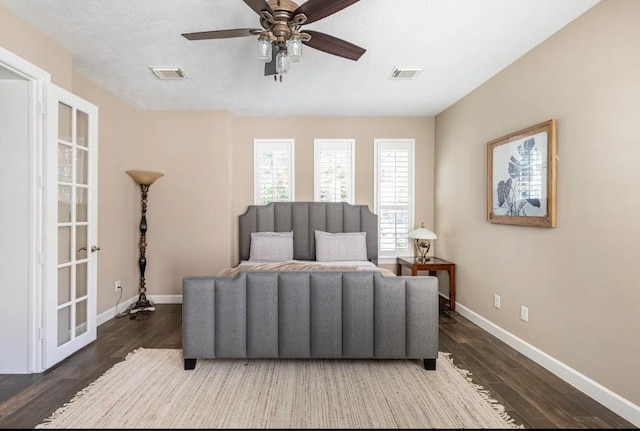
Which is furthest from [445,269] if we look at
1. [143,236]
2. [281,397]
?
[143,236]

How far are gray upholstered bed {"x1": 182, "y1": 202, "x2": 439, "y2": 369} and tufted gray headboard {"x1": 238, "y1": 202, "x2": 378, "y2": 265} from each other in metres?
2.19

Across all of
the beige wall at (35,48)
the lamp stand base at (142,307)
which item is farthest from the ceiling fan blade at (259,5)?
the lamp stand base at (142,307)

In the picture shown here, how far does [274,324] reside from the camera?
2.65 metres

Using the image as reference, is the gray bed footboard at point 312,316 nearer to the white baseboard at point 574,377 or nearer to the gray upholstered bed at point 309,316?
the gray upholstered bed at point 309,316

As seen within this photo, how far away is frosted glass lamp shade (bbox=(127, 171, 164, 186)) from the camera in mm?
4281

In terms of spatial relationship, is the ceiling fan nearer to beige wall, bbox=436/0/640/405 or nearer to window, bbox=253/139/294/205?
beige wall, bbox=436/0/640/405

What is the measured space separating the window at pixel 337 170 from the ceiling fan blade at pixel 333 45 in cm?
266

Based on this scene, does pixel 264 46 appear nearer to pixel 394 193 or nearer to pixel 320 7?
pixel 320 7

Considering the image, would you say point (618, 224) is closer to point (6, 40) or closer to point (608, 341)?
point (608, 341)

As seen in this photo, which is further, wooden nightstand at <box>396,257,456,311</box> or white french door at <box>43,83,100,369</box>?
wooden nightstand at <box>396,257,456,311</box>

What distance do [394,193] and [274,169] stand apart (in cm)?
195

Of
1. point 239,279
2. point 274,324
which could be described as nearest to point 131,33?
point 239,279

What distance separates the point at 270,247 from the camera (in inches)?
181

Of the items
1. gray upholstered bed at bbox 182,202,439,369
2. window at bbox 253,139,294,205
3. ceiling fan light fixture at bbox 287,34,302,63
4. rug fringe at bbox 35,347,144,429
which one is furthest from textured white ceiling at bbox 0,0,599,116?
rug fringe at bbox 35,347,144,429
